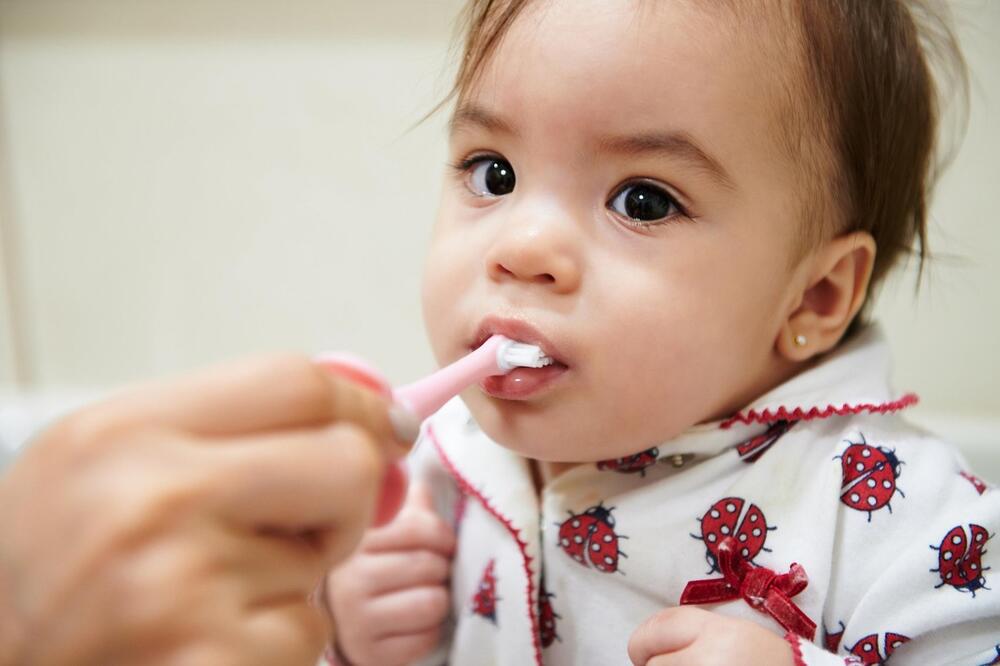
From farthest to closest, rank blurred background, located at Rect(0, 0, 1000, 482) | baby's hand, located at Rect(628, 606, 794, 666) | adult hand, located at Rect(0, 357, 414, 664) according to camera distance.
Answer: blurred background, located at Rect(0, 0, 1000, 482)
baby's hand, located at Rect(628, 606, 794, 666)
adult hand, located at Rect(0, 357, 414, 664)

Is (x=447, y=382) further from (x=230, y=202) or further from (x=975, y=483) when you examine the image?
(x=230, y=202)

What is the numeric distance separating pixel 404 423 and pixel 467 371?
0.11 m

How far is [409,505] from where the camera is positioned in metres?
0.76

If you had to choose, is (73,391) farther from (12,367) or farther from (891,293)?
(891,293)

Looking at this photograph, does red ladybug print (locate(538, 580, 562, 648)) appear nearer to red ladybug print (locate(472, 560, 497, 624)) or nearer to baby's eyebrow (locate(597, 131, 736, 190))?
red ladybug print (locate(472, 560, 497, 624))

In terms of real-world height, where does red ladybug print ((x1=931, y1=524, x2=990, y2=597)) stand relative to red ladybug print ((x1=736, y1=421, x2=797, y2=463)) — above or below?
below

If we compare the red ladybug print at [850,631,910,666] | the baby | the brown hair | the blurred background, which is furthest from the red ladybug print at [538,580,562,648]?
the blurred background

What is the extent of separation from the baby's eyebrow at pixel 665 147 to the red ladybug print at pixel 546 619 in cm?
33

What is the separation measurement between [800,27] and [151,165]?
39.0 inches

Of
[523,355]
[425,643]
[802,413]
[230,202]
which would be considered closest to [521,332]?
[523,355]

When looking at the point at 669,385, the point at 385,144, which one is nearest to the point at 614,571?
the point at 669,385

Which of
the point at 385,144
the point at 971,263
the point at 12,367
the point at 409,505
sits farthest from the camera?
the point at 12,367

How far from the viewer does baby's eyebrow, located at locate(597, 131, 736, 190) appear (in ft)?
1.76

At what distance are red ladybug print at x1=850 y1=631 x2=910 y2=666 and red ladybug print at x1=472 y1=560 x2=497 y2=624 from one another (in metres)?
0.26
